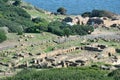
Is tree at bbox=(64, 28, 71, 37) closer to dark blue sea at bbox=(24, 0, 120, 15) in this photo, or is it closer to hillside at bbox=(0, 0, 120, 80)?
hillside at bbox=(0, 0, 120, 80)

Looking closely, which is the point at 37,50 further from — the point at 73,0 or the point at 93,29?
the point at 73,0

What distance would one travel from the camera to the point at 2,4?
69625 millimetres

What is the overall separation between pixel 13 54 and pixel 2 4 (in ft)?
85.9

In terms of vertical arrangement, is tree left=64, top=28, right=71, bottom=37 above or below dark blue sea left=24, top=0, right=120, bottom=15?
above

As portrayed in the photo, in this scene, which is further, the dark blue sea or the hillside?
the dark blue sea

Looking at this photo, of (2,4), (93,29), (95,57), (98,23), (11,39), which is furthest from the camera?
(2,4)

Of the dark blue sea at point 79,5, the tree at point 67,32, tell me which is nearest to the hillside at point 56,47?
the tree at point 67,32

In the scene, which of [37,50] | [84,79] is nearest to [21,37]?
[37,50]

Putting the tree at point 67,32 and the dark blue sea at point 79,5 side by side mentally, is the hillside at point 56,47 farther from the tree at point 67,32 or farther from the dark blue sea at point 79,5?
the dark blue sea at point 79,5

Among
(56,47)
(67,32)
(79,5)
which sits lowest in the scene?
(79,5)

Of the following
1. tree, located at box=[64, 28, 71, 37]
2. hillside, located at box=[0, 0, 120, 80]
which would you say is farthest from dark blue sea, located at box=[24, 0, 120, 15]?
tree, located at box=[64, 28, 71, 37]

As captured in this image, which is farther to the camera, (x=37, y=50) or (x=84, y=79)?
(x=37, y=50)

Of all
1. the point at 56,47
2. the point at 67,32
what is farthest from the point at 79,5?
the point at 56,47

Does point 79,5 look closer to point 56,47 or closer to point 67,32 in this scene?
point 67,32
